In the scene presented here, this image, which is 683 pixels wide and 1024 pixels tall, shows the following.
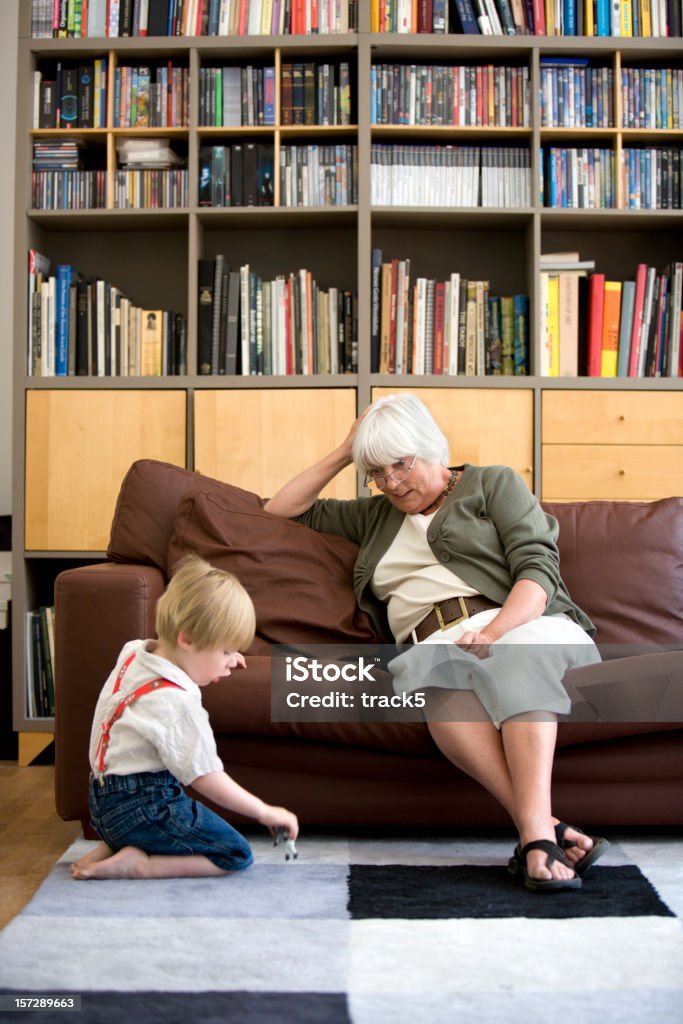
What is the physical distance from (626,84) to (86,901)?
2929 millimetres

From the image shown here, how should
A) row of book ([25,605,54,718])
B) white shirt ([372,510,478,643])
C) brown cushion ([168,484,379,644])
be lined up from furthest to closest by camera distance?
row of book ([25,605,54,718]) < brown cushion ([168,484,379,644]) < white shirt ([372,510,478,643])

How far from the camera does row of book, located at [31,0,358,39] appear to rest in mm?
3320

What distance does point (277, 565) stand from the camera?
7.84 feet

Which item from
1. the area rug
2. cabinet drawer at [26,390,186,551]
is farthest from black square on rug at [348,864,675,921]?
cabinet drawer at [26,390,186,551]

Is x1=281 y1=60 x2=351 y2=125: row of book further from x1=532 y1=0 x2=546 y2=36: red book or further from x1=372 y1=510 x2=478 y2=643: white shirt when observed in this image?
x1=372 y1=510 x2=478 y2=643: white shirt

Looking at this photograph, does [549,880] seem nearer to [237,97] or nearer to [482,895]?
[482,895]

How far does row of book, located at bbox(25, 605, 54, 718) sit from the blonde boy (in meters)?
1.45

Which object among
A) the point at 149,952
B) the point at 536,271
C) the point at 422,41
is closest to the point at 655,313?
the point at 536,271

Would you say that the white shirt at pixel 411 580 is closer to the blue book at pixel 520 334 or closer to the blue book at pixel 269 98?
the blue book at pixel 520 334

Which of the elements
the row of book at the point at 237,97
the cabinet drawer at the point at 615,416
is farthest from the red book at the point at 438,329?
the row of book at the point at 237,97

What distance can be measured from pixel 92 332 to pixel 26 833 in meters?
1.68

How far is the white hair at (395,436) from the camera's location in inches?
88.0

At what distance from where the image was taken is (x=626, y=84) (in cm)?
335

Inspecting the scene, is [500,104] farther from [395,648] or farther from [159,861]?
[159,861]
